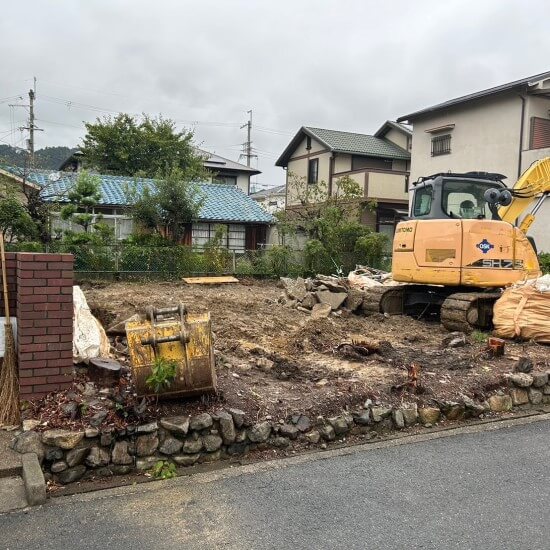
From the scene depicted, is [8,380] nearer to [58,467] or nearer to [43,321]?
[43,321]

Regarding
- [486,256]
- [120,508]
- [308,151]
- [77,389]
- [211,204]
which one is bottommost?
[120,508]

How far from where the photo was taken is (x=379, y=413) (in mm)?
4723

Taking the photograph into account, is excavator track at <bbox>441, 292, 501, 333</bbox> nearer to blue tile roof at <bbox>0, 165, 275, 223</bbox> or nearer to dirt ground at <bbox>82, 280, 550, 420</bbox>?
dirt ground at <bbox>82, 280, 550, 420</bbox>

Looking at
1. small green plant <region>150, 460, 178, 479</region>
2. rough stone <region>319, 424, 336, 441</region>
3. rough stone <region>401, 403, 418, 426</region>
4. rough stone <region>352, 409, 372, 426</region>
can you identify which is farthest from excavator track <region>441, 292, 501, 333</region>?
small green plant <region>150, 460, 178, 479</region>

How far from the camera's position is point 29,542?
2979 millimetres

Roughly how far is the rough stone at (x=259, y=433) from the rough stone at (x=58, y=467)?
1.36 metres

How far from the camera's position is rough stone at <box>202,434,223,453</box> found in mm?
4066

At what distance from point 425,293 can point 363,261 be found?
717 cm

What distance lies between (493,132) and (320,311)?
477 inches

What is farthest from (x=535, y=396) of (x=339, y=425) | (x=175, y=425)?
(x=175, y=425)

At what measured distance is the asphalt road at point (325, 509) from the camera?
3.04m

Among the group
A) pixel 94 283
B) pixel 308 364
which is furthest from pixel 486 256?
pixel 94 283

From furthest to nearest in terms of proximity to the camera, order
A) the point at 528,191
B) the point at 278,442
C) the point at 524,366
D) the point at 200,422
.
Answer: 1. the point at 528,191
2. the point at 524,366
3. the point at 278,442
4. the point at 200,422

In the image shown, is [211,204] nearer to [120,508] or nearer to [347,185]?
[347,185]
